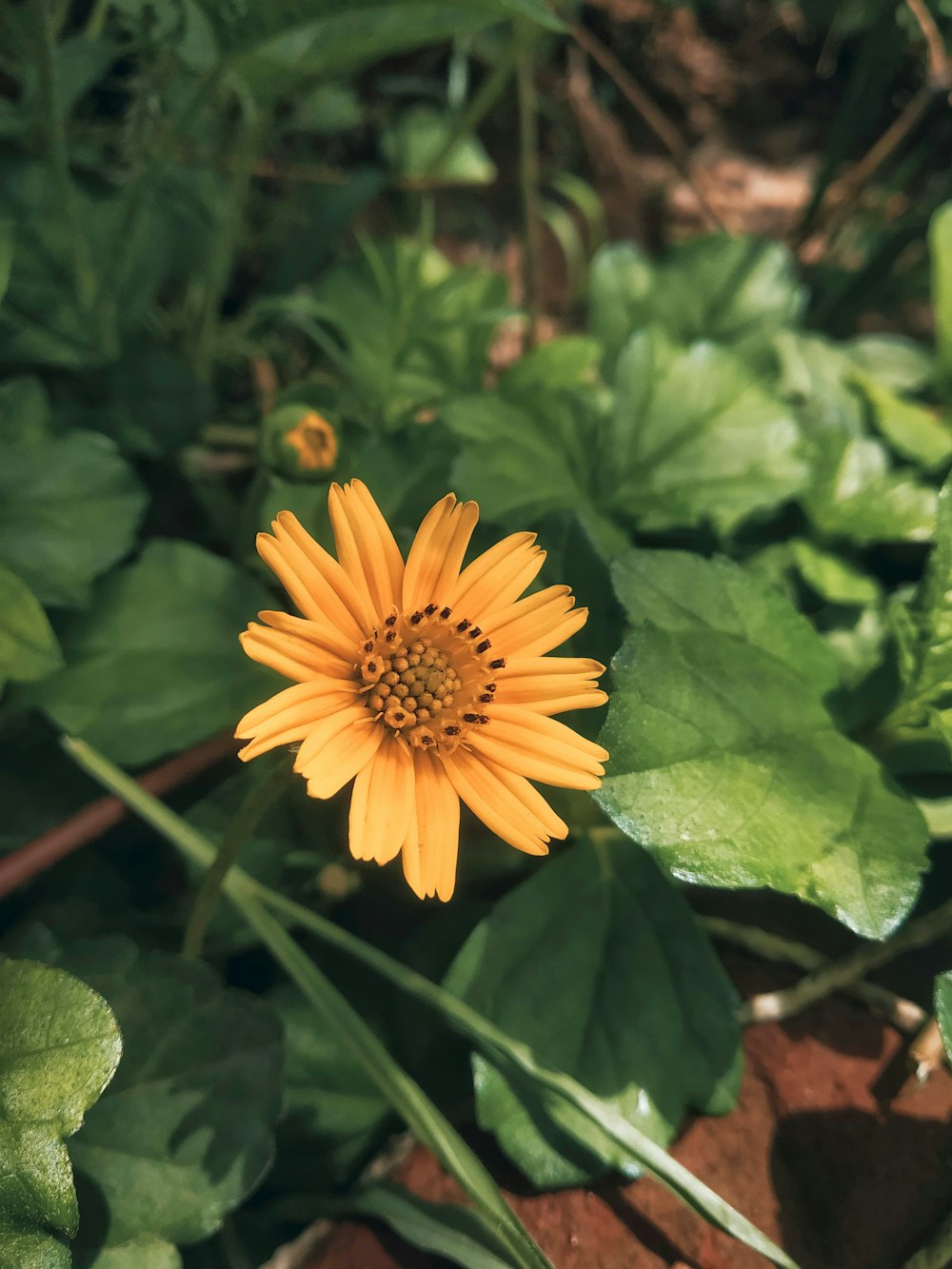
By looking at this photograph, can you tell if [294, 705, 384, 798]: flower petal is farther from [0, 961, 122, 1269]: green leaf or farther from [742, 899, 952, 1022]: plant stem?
[742, 899, 952, 1022]: plant stem

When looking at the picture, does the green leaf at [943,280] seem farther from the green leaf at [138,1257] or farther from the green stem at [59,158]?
the green leaf at [138,1257]

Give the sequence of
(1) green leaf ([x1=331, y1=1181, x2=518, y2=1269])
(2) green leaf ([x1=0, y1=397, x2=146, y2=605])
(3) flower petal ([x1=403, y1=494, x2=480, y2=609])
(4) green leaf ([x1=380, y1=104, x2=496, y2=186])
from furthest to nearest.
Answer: (4) green leaf ([x1=380, y1=104, x2=496, y2=186]), (2) green leaf ([x1=0, y1=397, x2=146, y2=605]), (1) green leaf ([x1=331, y1=1181, x2=518, y2=1269]), (3) flower petal ([x1=403, y1=494, x2=480, y2=609])

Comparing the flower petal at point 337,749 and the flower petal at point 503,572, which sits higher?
the flower petal at point 503,572

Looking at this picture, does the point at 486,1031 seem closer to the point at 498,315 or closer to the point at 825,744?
the point at 825,744

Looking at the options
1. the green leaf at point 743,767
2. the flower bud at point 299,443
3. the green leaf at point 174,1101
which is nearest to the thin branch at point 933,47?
the green leaf at point 743,767

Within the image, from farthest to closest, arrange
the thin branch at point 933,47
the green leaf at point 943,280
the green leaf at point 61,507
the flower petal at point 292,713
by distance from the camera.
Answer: the green leaf at point 943,280 < the thin branch at point 933,47 < the green leaf at point 61,507 < the flower petal at point 292,713

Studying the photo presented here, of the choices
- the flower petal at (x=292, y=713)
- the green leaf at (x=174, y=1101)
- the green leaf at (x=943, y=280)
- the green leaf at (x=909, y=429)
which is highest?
the green leaf at (x=943, y=280)

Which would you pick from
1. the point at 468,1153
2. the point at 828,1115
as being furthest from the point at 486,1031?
the point at 828,1115

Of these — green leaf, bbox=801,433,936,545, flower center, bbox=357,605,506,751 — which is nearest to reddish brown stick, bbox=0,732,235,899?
flower center, bbox=357,605,506,751
